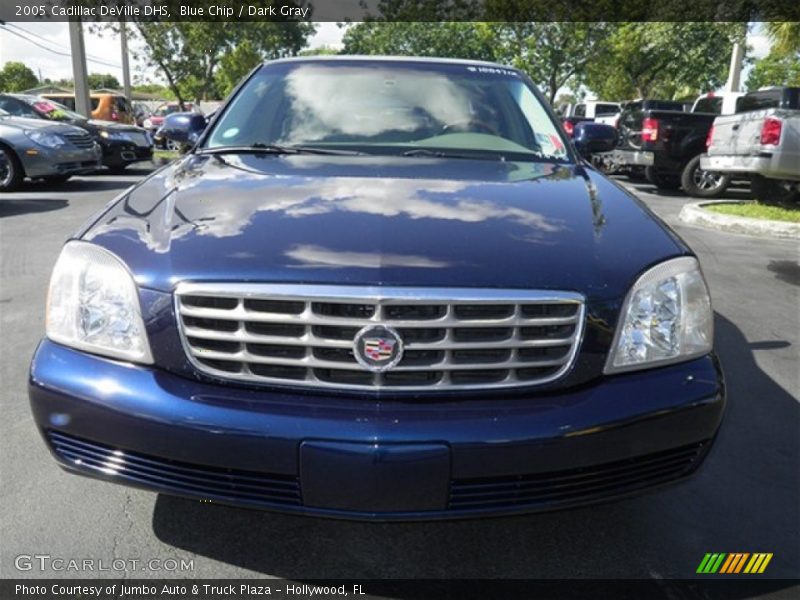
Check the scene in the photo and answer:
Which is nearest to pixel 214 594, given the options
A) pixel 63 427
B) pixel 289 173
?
pixel 63 427

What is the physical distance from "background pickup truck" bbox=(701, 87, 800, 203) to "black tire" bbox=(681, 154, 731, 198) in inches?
51.3

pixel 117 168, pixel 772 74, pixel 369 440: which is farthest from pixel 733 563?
pixel 772 74

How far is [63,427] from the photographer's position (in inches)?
72.2

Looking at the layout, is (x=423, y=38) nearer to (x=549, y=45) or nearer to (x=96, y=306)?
(x=549, y=45)

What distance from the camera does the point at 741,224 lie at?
8.19 metres

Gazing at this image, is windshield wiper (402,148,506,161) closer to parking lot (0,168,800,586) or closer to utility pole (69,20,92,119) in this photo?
parking lot (0,168,800,586)

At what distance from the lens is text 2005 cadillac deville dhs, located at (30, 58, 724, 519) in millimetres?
1683

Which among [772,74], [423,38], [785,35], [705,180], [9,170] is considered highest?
[423,38]

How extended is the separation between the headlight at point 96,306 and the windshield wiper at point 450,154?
1.31m

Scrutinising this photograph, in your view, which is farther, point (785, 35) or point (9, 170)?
point (785, 35)

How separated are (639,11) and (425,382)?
81.9ft

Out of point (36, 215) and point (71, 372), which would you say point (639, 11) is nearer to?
point (36, 215)

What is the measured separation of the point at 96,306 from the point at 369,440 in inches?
34.4

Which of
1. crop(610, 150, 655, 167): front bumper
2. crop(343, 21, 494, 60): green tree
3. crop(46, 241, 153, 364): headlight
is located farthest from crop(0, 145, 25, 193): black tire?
crop(343, 21, 494, 60): green tree
